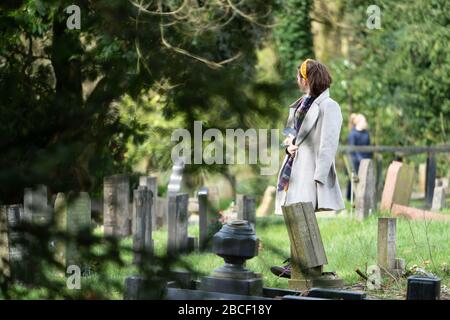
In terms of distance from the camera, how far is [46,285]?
3.30 metres

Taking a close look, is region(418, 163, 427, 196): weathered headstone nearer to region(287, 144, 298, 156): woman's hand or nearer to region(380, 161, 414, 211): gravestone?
region(380, 161, 414, 211): gravestone

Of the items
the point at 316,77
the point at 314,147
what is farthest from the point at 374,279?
the point at 316,77

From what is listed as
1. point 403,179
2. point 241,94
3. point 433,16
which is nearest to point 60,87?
point 241,94

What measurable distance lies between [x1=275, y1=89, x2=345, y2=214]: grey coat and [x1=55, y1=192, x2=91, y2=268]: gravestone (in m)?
3.98

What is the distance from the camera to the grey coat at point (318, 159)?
23.9 feet

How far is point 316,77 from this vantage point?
7.27 metres

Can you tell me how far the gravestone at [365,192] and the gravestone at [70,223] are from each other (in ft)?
29.9

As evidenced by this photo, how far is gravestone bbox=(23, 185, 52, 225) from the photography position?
3129 mm

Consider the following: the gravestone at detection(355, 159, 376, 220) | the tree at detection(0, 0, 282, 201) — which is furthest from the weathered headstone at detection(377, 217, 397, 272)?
the gravestone at detection(355, 159, 376, 220)

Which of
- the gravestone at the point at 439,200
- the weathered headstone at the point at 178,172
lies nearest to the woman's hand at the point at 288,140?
the weathered headstone at the point at 178,172
